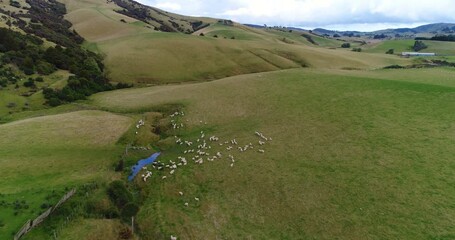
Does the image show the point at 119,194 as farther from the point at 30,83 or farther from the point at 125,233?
the point at 30,83

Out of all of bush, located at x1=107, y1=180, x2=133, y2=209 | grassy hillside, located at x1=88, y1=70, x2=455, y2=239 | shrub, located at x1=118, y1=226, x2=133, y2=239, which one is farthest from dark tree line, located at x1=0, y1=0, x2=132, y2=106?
shrub, located at x1=118, y1=226, x2=133, y2=239

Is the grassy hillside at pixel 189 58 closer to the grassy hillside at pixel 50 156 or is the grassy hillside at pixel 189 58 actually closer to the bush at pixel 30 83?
the bush at pixel 30 83

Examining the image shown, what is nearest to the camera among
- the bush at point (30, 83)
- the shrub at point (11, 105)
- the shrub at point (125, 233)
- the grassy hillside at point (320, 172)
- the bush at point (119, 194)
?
the shrub at point (125, 233)

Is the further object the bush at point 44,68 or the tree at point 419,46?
the tree at point 419,46

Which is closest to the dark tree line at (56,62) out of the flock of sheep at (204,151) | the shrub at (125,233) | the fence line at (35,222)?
the flock of sheep at (204,151)

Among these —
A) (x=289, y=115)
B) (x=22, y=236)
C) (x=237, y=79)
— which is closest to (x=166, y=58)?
(x=237, y=79)

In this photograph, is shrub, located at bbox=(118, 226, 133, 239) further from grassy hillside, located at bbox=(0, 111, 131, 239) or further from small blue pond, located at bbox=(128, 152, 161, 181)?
small blue pond, located at bbox=(128, 152, 161, 181)
